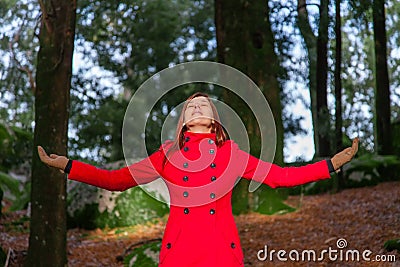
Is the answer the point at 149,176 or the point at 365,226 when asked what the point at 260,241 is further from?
the point at 149,176

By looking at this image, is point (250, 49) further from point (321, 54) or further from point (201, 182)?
point (201, 182)

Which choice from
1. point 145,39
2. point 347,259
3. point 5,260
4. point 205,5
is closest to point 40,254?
point 5,260

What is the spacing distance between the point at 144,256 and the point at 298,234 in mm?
2377

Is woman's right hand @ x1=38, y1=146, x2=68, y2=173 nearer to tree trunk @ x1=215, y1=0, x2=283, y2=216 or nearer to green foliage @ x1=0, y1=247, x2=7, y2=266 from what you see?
green foliage @ x1=0, y1=247, x2=7, y2=266

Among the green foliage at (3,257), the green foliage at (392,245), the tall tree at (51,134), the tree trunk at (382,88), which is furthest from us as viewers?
the tree trunk at (382,88)

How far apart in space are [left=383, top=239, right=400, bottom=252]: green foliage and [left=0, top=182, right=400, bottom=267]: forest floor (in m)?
0.07

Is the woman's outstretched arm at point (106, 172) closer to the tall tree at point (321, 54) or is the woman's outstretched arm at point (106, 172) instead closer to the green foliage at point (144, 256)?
the green foliage at point (144, 256)

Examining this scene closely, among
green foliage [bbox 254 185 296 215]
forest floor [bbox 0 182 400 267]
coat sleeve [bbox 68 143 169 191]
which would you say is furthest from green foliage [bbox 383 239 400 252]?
coat sleeve [bbox 68 143 169 191]

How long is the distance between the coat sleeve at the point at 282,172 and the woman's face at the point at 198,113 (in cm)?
33

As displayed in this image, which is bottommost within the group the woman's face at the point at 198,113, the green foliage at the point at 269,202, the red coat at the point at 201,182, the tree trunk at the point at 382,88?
the green foliage at the point at 269,202

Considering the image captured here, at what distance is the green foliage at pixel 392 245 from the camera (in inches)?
245

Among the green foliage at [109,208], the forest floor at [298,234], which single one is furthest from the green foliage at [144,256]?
the green foliage at [109,208]

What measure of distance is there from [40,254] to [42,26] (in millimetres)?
2627

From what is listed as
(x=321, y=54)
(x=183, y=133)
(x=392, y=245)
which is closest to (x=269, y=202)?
(x=392, y=245)
